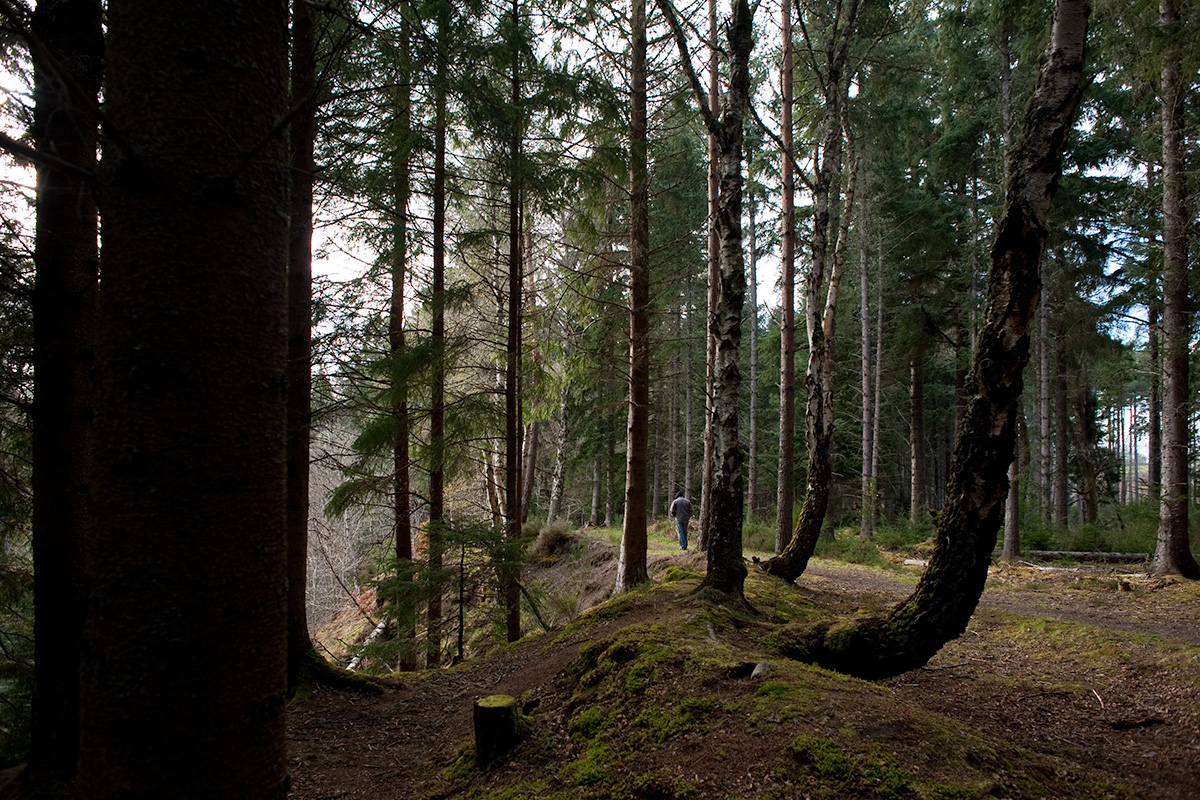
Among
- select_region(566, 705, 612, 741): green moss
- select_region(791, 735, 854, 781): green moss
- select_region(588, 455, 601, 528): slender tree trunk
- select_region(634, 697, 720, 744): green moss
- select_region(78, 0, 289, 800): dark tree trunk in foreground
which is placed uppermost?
select_region(78, 0, 289, 800): dark tree trunk in foreground

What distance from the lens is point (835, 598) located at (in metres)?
9.13

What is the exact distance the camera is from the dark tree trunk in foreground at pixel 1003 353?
12.5ft

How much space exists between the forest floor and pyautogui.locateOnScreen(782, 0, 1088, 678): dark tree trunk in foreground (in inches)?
33.8

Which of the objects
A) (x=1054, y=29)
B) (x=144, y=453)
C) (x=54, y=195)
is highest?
(x=1054, y=29)

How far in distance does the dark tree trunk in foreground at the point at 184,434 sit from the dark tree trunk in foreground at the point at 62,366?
300cm

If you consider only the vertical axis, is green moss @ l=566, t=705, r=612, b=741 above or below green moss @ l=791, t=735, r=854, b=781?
below

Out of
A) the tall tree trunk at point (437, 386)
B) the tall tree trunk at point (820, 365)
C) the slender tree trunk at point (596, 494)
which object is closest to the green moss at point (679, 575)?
the tall tree trunk at point (820, 365)

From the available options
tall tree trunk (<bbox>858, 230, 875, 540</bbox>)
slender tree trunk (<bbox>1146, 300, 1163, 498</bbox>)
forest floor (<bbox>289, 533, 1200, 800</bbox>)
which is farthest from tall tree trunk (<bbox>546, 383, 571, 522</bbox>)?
slender tree trunk (<bbox>1146, 300, 1163, 498</bbox>)

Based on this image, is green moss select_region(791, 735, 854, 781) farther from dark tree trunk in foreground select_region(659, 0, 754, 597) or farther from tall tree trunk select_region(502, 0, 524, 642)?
tall tree trunk select_region(502, 0, 524, 642)

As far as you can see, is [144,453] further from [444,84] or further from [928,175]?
[928,175]

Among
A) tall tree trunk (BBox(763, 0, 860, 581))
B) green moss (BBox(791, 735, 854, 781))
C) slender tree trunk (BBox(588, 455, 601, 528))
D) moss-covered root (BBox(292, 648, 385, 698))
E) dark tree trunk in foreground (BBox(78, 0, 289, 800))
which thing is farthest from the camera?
slender tree trunk (BBox(588, 455, 601, 528))

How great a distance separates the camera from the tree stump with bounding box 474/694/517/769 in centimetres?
393

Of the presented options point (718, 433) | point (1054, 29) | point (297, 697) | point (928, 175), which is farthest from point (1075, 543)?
point (297, 697)

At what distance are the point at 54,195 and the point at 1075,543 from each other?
19427 millimetres
